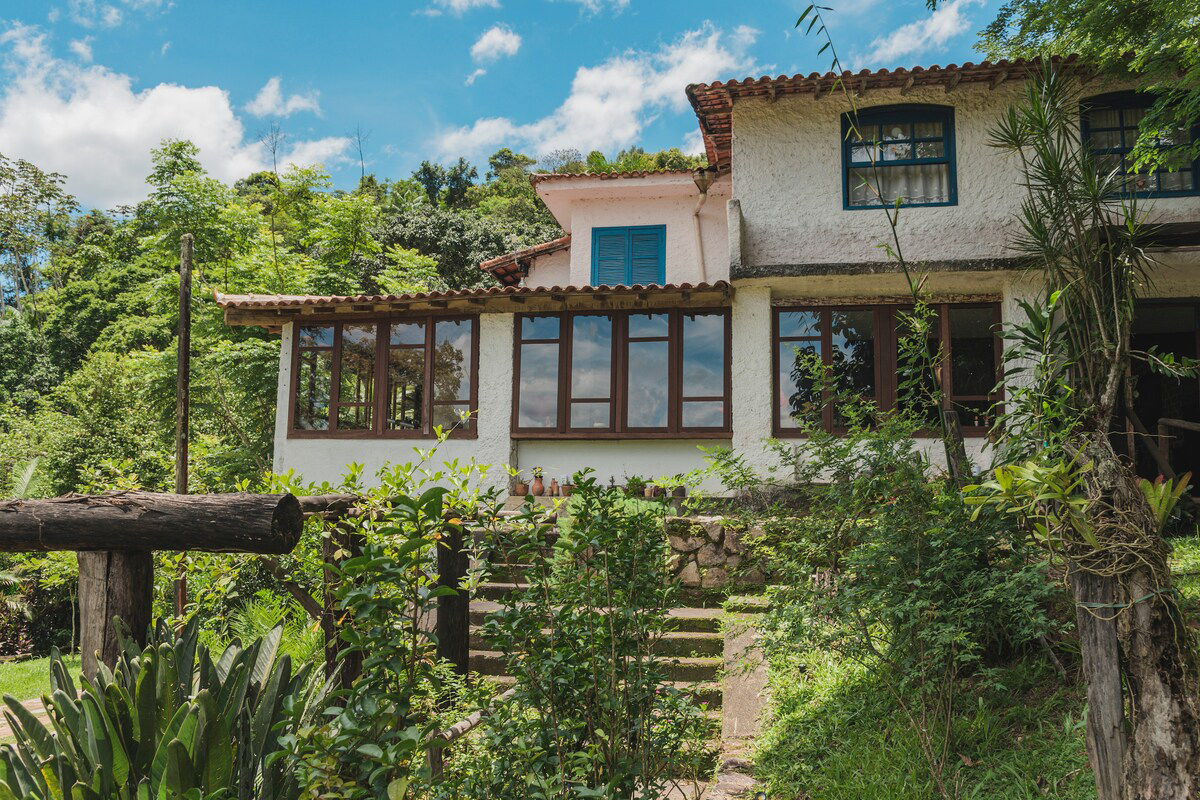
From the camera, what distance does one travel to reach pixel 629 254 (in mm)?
14820

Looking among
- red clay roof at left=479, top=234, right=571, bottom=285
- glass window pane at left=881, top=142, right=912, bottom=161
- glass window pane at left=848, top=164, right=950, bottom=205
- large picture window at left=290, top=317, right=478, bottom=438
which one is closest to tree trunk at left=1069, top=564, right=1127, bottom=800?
glass window pane at left=848, top=164, right=950, bottom=205

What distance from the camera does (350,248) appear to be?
20141mm

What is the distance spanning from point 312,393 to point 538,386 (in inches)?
144

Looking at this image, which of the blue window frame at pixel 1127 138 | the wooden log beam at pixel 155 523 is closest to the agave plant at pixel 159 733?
the wooden log beam at pixel 155 523

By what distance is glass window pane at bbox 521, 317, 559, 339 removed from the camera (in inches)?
453

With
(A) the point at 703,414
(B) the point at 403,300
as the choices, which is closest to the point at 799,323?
(A) the point at 703,414

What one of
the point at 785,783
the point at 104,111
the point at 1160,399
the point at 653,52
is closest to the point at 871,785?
the point at 785,783

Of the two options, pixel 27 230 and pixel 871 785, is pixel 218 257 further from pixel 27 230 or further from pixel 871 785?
pixel 27 230

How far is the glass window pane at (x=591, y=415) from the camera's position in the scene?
11.2 meters

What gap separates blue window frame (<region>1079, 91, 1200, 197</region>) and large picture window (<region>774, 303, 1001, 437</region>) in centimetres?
237

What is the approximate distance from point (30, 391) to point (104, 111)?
59.4 metres

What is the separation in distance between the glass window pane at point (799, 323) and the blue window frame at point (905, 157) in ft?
4.99

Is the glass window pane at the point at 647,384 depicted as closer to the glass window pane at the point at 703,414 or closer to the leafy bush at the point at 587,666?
the glass window pane at the point at 703,414

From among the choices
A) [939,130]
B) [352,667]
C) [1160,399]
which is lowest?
[352,667]
